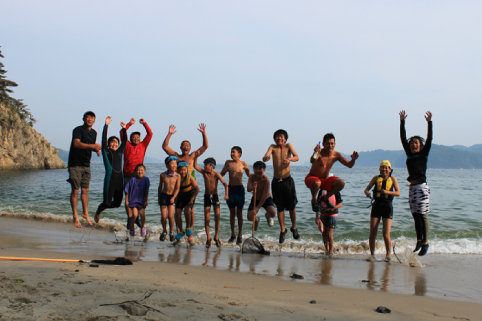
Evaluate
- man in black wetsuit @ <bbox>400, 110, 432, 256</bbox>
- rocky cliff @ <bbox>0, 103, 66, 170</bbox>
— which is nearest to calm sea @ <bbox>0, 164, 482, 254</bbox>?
man in black wetsuit @ <bbox>400, 110, 432, 256</bbox>

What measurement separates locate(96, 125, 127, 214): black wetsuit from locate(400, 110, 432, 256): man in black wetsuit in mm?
6029

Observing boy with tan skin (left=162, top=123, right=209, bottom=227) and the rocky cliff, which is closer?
boy with tan skin (left=162, top=123, right=209, bottom=227)

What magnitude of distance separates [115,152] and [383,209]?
5.90 m

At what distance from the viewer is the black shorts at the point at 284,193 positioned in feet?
26.6

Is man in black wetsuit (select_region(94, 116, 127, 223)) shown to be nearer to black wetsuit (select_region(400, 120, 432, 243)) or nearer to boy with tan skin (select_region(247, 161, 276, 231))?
boy with tan skin (select_region(247, 161, 276, 231))

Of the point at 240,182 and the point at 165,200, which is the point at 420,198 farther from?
the point at 165,200

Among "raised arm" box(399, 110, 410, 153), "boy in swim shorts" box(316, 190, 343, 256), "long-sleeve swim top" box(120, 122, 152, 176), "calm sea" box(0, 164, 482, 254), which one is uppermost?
"raised arm" box(399, 110, 410, 153)

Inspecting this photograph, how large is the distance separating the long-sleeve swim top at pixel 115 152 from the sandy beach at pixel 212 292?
1.96 meters

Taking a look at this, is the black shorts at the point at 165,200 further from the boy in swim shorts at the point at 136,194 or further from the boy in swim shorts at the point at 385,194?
the boy in swim shorts at the point at 385,194

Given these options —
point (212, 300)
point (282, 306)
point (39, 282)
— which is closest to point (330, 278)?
point (282, 306)

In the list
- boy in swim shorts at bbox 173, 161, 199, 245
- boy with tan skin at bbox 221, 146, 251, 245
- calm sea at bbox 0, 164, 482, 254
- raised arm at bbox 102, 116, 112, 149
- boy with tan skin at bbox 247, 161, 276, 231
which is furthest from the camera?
calm sea at bbox 0, 164, 482, 254

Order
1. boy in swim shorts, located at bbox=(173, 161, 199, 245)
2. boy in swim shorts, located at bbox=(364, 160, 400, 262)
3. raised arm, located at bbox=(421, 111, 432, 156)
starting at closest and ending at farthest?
1. raised arm, located at bbox=(421, 111, 432, 156)
2. boy in swim shorts, located at bbox=(364, 160, 400, 262)
3. boy in swim shorts, located at bbox=(173, 161, 199, 245)

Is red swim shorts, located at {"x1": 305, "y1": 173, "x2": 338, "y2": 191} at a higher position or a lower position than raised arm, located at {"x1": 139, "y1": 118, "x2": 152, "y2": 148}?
lower

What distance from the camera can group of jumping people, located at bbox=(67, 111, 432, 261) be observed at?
723 centimetres
